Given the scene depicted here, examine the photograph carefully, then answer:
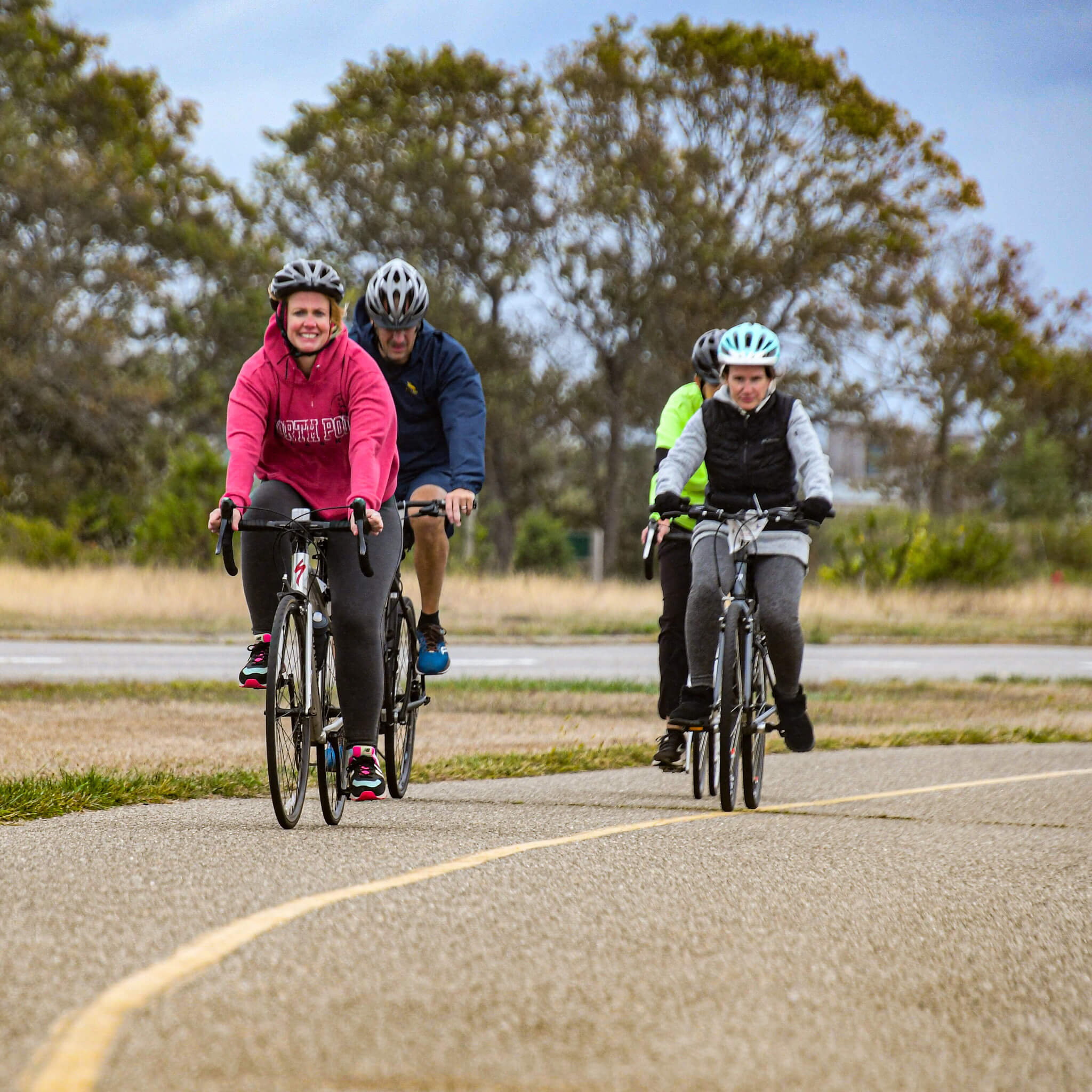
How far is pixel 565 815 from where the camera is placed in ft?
21.5

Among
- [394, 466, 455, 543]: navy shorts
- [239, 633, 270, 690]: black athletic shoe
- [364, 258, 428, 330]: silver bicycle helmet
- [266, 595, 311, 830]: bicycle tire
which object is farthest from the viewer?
[394, 466, 455, 543]: navy shorts

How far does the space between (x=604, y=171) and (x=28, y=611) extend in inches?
725

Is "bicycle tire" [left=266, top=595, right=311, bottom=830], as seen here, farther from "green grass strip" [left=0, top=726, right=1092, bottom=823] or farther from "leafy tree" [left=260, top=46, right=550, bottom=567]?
"leafy tree" [left=260, top=46, right=550, bottom=567]

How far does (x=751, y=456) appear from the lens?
24.3 feet

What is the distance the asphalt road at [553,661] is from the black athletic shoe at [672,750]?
728 cm

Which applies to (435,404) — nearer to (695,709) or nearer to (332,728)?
(695,709)

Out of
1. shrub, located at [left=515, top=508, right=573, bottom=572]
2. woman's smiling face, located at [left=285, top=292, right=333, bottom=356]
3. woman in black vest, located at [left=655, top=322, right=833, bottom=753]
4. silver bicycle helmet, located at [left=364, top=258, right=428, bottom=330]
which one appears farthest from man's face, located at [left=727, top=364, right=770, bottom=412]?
shrub, located at [left=515, top=508, right=573, bottom=572]

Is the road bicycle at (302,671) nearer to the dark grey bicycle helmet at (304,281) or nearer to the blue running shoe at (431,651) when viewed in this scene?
the dark grey bicycle helmet at (304,281)

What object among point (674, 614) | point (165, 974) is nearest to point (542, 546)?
point (674, 614)

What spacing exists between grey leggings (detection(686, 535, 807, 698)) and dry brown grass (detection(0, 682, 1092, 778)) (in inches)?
88.7

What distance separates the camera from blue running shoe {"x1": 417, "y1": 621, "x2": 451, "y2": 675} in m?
7.71

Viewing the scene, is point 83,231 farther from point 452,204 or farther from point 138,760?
point 138,760

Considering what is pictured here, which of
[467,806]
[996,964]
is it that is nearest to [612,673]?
[467,806]

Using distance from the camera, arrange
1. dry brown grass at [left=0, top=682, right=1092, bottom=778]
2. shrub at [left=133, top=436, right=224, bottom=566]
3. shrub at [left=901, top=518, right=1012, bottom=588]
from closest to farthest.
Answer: dry brown grass at [left=0, top=682, right=1092, bottom=778]
shrub at [left=133, top=436, right=224, bottom=566]
shrub at [left=901, top=518, right=1012, bottom=588]
